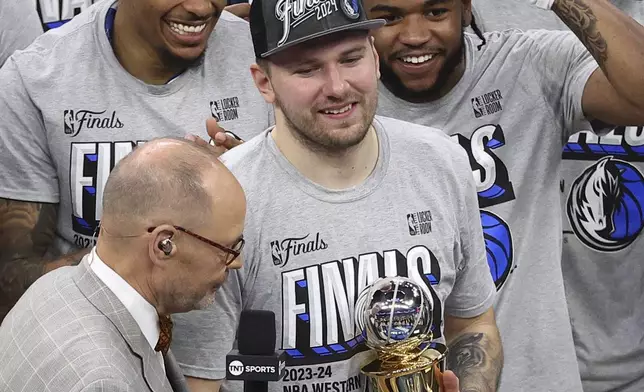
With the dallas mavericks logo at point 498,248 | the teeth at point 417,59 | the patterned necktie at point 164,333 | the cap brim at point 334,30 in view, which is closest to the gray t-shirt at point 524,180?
the dallas mavericks logo at point 498,248

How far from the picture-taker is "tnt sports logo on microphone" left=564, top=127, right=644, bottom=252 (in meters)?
3.59

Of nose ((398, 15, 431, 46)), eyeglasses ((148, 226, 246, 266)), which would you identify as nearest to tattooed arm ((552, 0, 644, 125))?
nose ((398, 15, 431, 46))

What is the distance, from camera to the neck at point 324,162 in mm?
2631

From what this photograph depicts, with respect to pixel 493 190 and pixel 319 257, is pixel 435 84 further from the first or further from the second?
pixel 319 257

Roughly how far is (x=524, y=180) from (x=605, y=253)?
1.69 ft

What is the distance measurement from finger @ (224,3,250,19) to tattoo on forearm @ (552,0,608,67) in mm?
1019

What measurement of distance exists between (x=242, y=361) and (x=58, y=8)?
6.71 ft

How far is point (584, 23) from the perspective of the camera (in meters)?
3.18

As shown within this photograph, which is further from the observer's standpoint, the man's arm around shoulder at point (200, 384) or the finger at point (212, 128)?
the finger at point (212, 128)

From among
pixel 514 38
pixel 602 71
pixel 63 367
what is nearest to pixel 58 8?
pixel 514 38

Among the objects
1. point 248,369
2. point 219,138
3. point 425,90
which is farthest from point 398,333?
point 425,90

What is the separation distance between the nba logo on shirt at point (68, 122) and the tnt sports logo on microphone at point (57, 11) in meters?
0.69

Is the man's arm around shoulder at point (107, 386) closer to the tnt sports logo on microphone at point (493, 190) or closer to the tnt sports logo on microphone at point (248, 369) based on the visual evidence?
the tnt sports logo on microphone at point (248, 369)

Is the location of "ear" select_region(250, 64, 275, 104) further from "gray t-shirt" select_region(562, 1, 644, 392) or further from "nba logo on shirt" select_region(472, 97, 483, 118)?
"gray t-shirt" select_region(562, 1, 644, 392)
